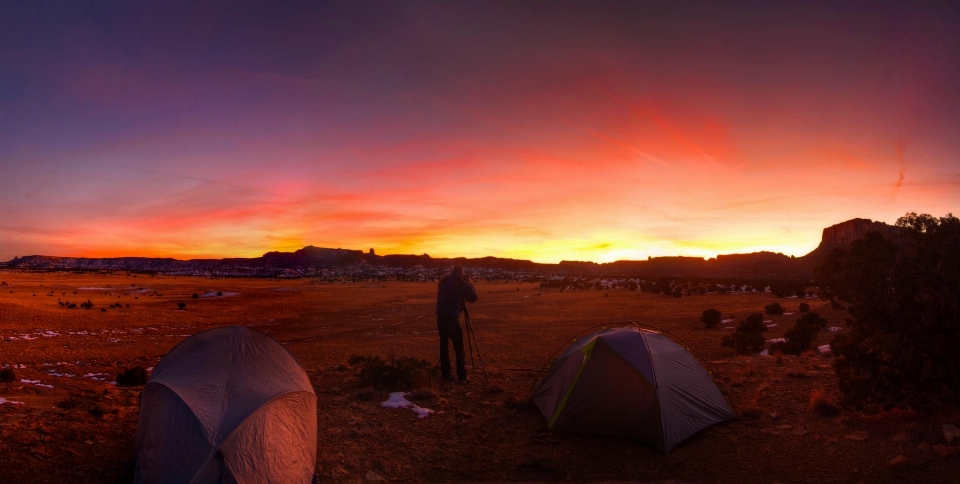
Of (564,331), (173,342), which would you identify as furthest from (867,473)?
(173,342)

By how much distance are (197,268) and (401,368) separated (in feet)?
719

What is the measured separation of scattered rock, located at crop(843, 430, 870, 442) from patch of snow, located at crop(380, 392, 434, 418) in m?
7.93

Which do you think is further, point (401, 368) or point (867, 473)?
point (401, 368)

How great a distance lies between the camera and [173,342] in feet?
76.9

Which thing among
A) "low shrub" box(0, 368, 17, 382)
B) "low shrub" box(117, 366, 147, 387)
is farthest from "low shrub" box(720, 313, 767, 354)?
Result: "low shrub" box(0, 368, 17, 382)

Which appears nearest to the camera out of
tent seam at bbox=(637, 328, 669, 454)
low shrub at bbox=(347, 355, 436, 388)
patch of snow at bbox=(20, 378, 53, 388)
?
tent seam at bbox=(637, 328, 669, 454)

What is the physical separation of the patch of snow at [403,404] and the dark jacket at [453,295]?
7.97ft

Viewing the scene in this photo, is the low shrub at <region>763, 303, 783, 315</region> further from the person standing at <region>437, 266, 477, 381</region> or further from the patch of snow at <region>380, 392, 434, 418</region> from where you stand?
the patch of snow at <region>380, 392, 434, 418</region>

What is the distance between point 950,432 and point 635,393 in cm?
471

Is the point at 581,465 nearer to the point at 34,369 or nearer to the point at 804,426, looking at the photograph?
the point at 804,426

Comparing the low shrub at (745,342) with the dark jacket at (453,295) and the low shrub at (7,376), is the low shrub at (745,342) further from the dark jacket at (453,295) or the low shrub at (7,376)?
the low shrub at (7,376)

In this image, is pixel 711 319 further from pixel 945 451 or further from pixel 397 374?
pixel 397 374

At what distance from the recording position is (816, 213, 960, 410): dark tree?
8.23 meters

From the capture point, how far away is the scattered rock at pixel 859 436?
27.6 feet
